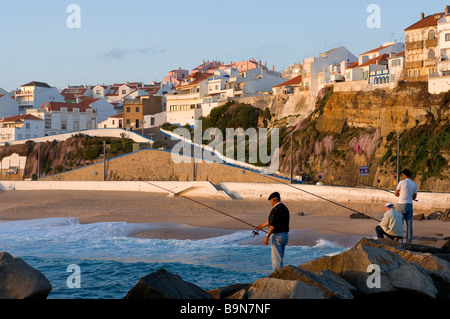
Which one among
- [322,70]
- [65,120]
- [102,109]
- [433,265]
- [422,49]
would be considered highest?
[422,49]

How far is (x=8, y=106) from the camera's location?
8306 cm

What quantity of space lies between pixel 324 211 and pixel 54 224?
11.2m

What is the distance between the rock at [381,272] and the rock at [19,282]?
4.23 m

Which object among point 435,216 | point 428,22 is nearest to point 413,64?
point 428,22

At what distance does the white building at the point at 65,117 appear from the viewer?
242ft

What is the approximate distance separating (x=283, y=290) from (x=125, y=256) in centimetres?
928

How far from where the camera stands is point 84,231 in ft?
72.5

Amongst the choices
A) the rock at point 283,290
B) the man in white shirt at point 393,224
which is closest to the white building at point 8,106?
the man in white shirt at point 393,224

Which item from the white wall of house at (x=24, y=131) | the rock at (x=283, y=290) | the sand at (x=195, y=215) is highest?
the white wall of house at (x=24, y=131)

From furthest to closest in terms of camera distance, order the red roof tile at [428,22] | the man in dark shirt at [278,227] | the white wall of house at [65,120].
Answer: the white wall of house at [65,120] → the red roof tile at [428,22] → the man in dark shirt at [278,227]

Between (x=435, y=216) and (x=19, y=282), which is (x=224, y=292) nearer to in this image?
(x=19, y=282)

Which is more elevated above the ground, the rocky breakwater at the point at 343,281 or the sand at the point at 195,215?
the rocky breakwater at the point at 343,281

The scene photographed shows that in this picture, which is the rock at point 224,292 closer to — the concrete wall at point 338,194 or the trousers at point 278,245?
the trousers at point 278,245

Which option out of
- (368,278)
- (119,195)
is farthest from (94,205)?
(368,278)
